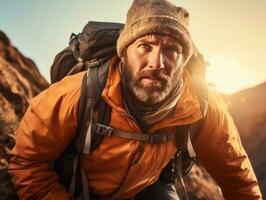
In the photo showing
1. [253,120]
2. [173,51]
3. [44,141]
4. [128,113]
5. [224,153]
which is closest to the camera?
[44,141]

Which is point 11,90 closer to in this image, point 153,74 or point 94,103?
point 94,103

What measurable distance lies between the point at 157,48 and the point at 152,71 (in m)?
0.23

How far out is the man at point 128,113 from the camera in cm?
365

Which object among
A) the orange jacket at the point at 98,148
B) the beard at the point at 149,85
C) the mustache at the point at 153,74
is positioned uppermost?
the mustache at the point at 153,74

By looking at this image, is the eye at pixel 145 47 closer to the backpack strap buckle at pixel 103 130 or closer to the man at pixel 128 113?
the man at pixel 128 113

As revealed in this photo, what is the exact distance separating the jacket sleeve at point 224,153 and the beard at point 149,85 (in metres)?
0.75

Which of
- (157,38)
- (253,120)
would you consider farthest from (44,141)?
(253,120)

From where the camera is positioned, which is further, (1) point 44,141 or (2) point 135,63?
(2) point 135,63

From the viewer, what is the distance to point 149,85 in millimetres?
3740

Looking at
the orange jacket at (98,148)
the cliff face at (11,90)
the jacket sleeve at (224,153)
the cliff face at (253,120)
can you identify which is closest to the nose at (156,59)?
the orange jacket at (98,148)

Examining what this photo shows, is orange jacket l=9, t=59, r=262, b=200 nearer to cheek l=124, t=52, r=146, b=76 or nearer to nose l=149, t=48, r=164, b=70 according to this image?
cheek l=124, t=52, r=146, b=76

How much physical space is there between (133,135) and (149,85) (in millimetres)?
502

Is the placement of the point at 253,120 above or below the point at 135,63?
below

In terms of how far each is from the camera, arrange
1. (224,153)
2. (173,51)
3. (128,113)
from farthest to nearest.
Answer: (224,153) < (173,51) < (128,113)
